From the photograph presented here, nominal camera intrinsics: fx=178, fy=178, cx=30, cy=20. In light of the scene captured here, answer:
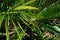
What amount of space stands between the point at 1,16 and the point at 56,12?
0.22 meters

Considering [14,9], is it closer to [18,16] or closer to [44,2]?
[18,16]

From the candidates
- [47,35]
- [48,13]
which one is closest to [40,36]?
[48,13]

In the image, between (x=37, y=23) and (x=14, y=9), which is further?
(x=37, y=23)

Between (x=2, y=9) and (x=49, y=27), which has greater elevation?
(x=2, y=9)

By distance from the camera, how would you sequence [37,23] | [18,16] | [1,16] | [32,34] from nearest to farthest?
[1,16]
[18,16]
[37,23]
[32,34]

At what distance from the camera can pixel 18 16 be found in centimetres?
82

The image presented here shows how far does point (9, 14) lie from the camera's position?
76 centimetres

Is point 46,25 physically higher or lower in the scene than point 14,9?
lower

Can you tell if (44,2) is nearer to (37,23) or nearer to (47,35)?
(37,23)

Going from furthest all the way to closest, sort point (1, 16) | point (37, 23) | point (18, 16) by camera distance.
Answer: point (37, 23)
point (18, 16)
point (1, 16)

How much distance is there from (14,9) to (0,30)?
1.48ft

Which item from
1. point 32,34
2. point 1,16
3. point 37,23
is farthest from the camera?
point 32,34

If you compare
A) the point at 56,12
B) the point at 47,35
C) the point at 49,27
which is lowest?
the point at 47,35

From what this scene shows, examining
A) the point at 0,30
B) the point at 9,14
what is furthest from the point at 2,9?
the point at 0,30
